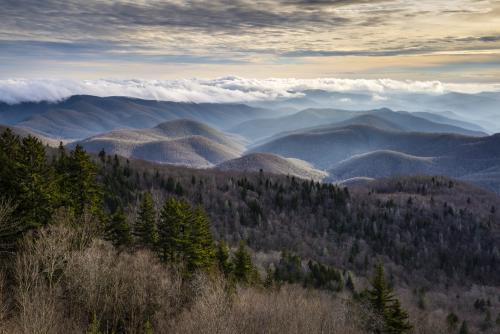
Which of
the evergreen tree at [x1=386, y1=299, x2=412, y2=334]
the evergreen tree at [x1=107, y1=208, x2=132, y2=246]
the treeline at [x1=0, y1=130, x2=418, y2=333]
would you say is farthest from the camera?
the evergreen tree at [x1=107, y1=208, x2=132, y2=246]

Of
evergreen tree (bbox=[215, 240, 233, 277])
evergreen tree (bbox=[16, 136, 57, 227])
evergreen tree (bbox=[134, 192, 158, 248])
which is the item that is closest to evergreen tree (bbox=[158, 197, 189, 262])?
evergreen tree (bbox=[134, 192, 158, 248])

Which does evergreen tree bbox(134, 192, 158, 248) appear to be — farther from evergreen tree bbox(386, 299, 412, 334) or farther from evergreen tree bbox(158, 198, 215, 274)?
evergreen tree bbox(386, 299, 412, 334)

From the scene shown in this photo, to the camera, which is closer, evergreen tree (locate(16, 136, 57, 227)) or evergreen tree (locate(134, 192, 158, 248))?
evergreen tree (locate(16, 136, 57, 227))

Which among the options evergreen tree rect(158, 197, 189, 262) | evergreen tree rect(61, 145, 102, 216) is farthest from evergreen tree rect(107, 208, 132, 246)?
evergreen tree rect(158, 197, 189, 262)

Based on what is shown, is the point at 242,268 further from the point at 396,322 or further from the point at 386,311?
the point at 396,322

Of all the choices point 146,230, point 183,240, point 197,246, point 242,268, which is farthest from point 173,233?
point 242,268

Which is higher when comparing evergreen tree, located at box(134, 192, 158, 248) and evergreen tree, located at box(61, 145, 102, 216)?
evergreen tree, located at box(61, 145, 102, 216)

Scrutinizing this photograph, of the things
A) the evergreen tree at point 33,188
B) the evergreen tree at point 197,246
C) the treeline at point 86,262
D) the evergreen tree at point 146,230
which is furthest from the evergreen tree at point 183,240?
the evergreen tree at point 33,188

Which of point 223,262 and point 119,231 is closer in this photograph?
point 119,231

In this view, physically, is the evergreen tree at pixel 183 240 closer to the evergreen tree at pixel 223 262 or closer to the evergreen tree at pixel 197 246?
the evergreen tree at pixel 197 246

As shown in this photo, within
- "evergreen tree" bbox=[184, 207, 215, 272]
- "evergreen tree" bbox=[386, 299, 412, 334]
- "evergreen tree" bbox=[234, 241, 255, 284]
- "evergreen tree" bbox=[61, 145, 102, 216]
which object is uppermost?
"evergreen tree" bbox=[61, 145, 102, 216]

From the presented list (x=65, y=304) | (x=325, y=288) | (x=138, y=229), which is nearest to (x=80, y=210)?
(x=138, y=229)

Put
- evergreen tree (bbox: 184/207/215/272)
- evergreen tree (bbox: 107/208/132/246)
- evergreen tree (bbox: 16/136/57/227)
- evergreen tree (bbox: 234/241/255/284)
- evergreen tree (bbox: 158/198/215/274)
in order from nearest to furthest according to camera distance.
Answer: evergreen tree (bbox: 16/136/57/227), evergreen tree (bbox: 184/207/215/272), evergreen tree (bbox: 158/198/215/274), evergreen tree (bbox: 107/208/132/246), evergreen tree (bbox: 234/241/255/284)
